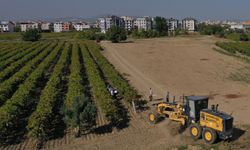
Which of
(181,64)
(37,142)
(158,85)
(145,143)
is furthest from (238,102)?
(181,64)

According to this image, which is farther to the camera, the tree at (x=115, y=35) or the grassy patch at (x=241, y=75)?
the tree at (x=115, y=35)

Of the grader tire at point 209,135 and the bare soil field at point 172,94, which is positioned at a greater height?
the grader tire at point 209,135

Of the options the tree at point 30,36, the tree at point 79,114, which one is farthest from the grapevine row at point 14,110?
the tree at point 30,36

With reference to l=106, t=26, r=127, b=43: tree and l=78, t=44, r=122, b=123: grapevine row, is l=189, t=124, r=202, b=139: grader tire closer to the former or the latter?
l=78, t=44, r=122, b=123: grapevine row

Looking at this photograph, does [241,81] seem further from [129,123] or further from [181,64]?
[129,123]

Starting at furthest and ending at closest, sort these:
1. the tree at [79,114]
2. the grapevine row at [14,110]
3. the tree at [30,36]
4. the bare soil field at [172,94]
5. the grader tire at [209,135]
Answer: the tree at [30,36], the grapevine row at [14,110], the tree at [79,114], the bare soil field at [172,94], the grader tire at [209,135]

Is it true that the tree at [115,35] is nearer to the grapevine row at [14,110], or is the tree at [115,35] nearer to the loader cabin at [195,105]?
the grapevine row at [14,110]

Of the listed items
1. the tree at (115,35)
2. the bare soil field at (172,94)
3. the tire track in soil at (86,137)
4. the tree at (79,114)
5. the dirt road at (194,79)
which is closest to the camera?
the bare soil field at (172,94)

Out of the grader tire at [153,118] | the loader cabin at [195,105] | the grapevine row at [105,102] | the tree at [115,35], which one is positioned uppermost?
the tree at [115,35]
